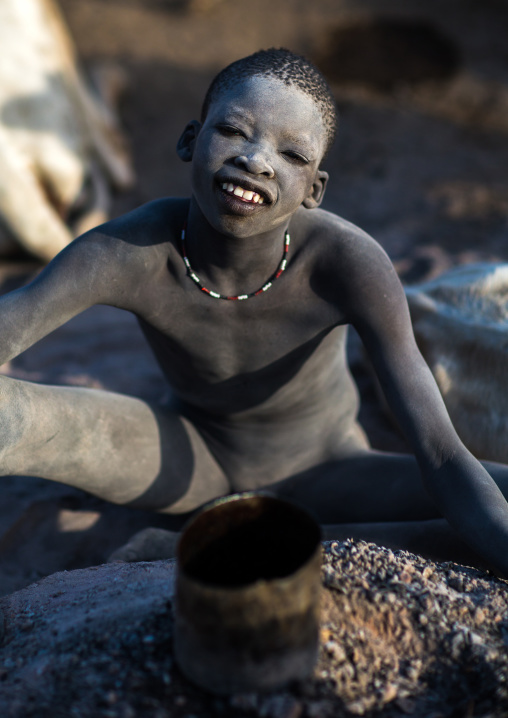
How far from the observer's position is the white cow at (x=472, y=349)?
228 centimetres

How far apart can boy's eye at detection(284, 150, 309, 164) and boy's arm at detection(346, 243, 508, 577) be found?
0.88 ft

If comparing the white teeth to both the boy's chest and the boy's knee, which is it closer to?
the boy's chest

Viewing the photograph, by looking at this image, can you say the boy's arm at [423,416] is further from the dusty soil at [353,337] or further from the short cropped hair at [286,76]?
the short cropped hair at [286,76]

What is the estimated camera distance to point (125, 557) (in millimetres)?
1865

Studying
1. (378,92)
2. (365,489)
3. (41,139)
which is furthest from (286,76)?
(378,92)

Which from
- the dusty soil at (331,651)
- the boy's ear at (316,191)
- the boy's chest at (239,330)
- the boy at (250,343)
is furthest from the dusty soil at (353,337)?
the boy's ear at (316,191)

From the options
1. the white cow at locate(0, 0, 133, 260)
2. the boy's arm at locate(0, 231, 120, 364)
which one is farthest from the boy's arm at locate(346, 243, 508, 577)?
the white cow at locate(0, 0, 133, 260)

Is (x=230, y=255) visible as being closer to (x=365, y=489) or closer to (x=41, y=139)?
(x=365, y=489)

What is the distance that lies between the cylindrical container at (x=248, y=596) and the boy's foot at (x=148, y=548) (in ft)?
2.12

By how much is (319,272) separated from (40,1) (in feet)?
10.0

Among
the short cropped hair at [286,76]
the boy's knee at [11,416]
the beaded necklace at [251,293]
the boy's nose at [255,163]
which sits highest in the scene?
the short cropped hair at [286,76]

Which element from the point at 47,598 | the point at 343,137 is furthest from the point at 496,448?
the point at 343,137

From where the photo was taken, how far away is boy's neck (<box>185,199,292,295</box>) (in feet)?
5.24

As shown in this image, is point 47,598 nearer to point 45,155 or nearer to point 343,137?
point 45,155
